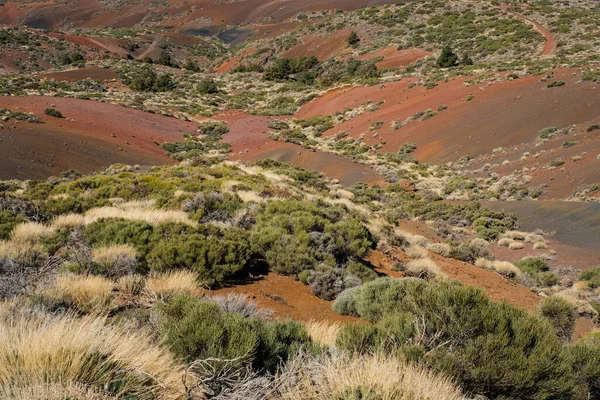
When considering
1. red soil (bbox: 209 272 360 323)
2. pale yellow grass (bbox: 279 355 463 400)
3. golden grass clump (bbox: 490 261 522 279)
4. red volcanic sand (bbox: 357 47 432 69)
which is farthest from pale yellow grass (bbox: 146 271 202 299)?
red volcanic sand (bbox: 357 47 432 69)

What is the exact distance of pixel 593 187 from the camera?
1883 centimetres

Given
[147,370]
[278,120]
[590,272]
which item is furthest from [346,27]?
[147,370]

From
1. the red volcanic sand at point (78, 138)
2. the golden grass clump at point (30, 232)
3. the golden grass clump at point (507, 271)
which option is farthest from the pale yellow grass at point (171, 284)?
the red volcanic sand at point (78, 138)

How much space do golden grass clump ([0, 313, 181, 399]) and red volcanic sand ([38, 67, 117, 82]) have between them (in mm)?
55908

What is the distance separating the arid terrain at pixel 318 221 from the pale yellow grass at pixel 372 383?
19 millimetres

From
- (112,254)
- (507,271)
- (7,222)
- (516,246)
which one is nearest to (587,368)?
(112,254)

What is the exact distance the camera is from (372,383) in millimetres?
2791

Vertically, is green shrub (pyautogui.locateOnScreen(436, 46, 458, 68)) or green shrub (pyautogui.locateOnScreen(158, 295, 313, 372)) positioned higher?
green shrub (pyautogui.locateOnScreen(158, 295, 313, 372))

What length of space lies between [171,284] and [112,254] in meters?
1.57

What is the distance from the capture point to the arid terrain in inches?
129

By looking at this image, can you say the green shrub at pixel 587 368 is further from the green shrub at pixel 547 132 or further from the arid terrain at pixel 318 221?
the green shrub at pixel 547 132

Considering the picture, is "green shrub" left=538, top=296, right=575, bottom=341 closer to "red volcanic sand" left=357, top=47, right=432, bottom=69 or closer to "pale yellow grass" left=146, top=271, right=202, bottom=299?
"pale yellow grass" left=146, top=271, right=202, bottom=299

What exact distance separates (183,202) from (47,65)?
64.0 metres

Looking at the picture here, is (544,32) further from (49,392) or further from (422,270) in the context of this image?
(49,392)
